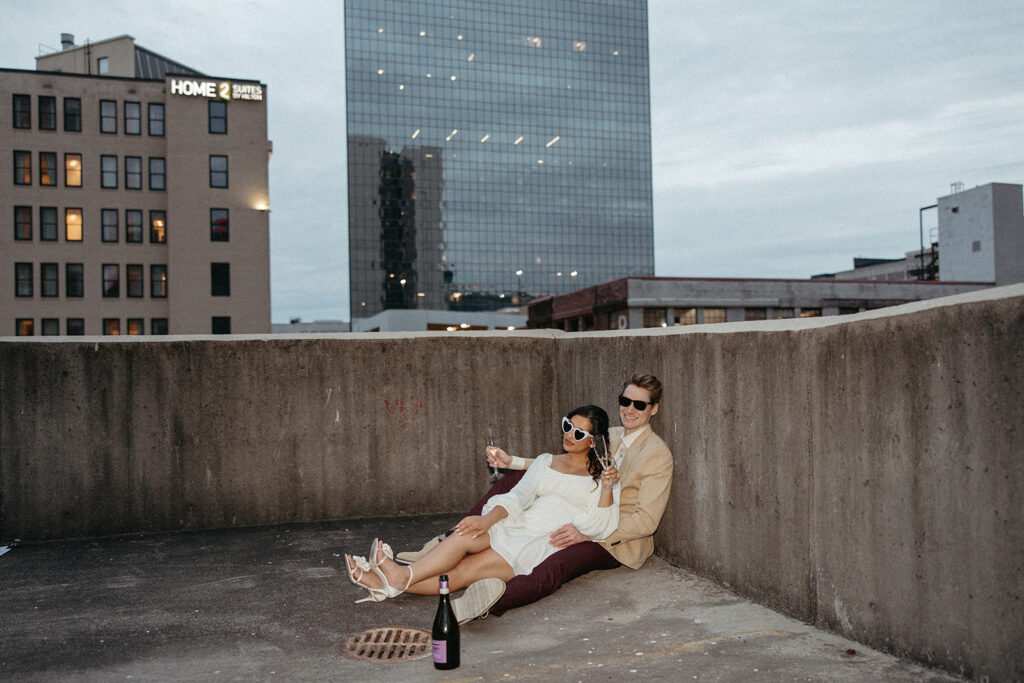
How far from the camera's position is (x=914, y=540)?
3654mm

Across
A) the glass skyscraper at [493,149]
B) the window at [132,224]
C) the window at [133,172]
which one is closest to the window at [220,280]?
the window at [132,224]

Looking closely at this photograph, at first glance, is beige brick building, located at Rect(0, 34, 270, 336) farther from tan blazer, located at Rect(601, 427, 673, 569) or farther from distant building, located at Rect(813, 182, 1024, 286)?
distant building, located at Rect(813, 182, 1024, 286)

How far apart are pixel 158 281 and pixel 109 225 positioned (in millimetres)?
4426

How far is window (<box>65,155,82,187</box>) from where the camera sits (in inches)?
1821

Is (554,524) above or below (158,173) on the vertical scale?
below

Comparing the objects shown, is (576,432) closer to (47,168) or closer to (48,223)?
(48,223)

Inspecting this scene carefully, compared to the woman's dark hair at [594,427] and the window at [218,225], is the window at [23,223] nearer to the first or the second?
the window at [218,225]

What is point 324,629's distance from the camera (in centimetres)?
473

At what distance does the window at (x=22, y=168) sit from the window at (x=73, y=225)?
3.06 metres

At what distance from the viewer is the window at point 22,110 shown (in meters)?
45.7

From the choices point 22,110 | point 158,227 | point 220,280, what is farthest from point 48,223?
point 220,280

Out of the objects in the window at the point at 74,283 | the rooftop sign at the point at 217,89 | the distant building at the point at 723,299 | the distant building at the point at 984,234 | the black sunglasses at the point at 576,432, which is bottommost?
the black sunglasses at the point at 576,432

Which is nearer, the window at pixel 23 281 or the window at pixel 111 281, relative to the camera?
the window at pixel 23 281

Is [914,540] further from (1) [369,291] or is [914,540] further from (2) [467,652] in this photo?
(1) [369,291]
